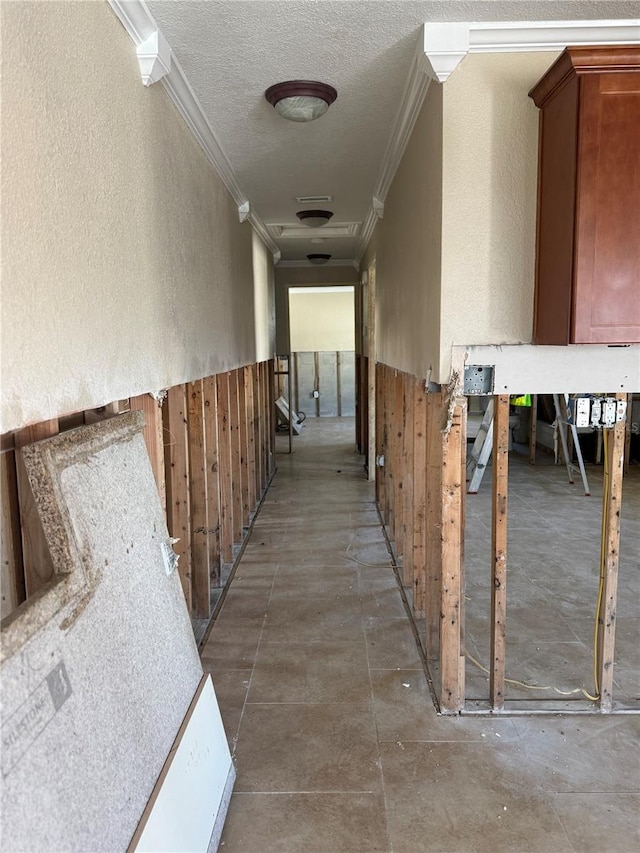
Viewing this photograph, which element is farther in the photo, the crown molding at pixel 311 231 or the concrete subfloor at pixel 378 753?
the crown molding at pixel 311 231

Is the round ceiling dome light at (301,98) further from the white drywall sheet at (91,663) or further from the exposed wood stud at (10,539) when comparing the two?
the exposed wood stud at (10,539)

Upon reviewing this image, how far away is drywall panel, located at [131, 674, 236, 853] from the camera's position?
5.11 ft

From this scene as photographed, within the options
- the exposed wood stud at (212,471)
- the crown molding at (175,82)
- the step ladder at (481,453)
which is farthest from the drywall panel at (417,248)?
the step ladder at (481,453)

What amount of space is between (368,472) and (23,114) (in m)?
6.34

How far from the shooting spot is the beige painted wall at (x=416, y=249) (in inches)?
103

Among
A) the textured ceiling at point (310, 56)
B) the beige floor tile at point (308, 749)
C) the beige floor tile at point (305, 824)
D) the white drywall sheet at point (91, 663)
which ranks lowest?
the beige floor tile at point (305, 824)

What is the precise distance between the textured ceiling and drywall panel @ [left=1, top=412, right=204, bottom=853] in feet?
5.18

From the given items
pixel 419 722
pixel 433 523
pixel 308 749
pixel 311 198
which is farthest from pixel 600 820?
pixel 311 198

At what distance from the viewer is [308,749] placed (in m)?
2.49

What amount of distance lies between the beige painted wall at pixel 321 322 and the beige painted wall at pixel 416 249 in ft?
29.7

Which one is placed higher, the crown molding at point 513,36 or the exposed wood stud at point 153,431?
the crown molding at point 513,36

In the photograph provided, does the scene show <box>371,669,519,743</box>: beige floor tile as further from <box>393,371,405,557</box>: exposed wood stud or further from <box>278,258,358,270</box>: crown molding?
<box>278,258,358,270</box>: crown molding

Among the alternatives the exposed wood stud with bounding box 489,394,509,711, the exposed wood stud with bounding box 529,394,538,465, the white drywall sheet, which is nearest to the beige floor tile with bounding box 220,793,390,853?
the white drywall sheet

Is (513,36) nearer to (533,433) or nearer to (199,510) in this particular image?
(199,510)
